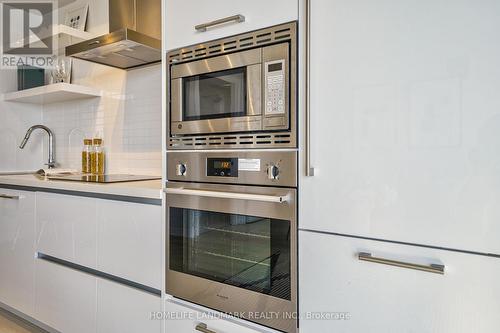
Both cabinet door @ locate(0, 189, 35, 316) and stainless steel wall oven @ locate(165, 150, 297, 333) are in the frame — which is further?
cabinet door @ locate(0, 189, 35, 316)

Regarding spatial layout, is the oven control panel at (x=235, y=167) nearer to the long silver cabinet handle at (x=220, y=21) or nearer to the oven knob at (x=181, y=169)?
the oven knob at (x=181, y=169)

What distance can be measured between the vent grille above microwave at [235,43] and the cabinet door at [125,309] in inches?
41.1

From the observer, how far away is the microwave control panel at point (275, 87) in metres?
1.14

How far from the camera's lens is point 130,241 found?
156 centimetres

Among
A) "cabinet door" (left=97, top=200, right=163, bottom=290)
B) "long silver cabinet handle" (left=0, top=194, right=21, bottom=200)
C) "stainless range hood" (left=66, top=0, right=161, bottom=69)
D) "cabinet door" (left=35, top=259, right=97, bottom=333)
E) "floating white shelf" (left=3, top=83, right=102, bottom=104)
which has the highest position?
"stainless range hood" (left=66, top=0, right=161, bottom=69)

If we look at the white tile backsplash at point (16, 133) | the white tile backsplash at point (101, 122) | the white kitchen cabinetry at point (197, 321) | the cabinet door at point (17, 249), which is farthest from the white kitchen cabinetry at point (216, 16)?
the white tile backsplash at point (16, 133)

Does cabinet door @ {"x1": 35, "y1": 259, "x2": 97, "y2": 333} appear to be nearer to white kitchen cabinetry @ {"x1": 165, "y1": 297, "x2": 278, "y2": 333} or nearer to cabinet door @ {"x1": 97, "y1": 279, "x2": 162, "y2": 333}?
cabinet door @ {"x1": 97, "y1": 279, "x2": 162, "y2": 333}

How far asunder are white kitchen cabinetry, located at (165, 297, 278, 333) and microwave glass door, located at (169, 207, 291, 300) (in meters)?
0.13

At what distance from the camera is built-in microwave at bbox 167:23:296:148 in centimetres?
114

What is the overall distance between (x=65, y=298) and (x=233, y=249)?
111 cm
